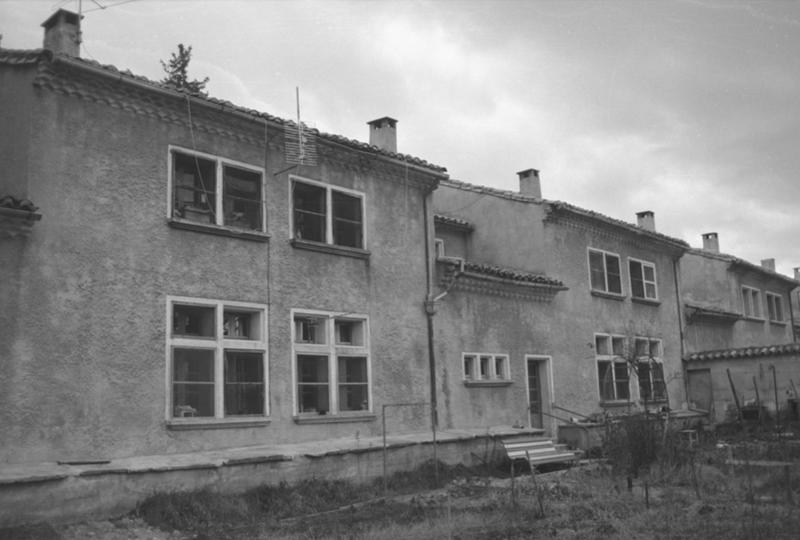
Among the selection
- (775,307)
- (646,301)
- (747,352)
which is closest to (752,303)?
(775,307)

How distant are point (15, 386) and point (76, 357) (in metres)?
0.97

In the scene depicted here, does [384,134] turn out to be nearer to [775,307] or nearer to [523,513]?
[523,513]

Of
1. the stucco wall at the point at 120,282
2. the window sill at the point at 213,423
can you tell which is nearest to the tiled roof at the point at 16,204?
the stucco wall at the point at 120,282

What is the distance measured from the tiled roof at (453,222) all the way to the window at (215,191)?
810cm

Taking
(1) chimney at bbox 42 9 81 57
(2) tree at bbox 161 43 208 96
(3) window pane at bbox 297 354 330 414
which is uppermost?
(2) tree at bbox 161 43 208 96

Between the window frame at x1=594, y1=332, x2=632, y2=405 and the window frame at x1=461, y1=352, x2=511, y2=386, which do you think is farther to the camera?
the window frame at x1=594, y1=332, x2=632, y2=405

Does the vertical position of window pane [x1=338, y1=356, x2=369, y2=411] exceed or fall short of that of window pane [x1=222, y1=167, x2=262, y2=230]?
it falls short

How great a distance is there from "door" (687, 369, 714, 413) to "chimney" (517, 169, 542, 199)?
28.6ft

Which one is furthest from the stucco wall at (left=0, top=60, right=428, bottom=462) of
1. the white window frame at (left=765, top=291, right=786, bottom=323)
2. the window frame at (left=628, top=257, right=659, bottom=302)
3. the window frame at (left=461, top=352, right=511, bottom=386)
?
the white window frame at (left=765, top=291, right=786, bottom=323)

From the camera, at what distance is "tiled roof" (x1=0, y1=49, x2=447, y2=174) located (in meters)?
12.1

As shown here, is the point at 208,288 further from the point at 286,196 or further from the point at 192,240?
the point at 286,196

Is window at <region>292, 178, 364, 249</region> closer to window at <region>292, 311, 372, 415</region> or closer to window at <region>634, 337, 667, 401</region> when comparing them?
window at <region>292, 311, 372, 415</region>

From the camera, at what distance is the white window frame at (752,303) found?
1326 inches

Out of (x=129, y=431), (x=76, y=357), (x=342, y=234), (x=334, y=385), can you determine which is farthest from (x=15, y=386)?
(x=342, y=234)
